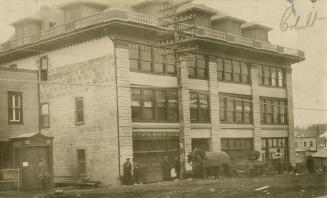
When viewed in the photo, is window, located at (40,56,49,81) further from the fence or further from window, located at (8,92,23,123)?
the fence

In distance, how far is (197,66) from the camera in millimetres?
28062

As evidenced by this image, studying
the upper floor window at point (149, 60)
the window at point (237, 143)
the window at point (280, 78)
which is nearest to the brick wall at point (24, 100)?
the upper floor window at point (149, 60)

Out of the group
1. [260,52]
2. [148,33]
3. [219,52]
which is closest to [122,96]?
[148,33]

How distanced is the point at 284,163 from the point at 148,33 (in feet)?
42.8

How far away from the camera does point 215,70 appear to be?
2895 centimetres

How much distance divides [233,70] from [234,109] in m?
2.26

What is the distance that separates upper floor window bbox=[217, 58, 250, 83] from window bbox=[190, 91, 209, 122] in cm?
176

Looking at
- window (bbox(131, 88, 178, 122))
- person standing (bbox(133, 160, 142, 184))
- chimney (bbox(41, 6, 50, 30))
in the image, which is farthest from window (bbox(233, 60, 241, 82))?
chimney (bbox(41, 6, 50, 30))

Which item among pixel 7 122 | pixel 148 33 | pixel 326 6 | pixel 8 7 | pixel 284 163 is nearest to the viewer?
pixel 8 7

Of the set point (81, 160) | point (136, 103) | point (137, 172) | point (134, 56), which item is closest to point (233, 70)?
point (134, 56)

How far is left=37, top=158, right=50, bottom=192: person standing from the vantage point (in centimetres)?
2161

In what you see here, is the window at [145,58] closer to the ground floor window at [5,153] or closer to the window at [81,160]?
the window at [81,160]

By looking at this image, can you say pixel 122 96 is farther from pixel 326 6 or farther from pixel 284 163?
pixel 284 163

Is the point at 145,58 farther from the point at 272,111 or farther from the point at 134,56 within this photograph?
the point at 272,111
